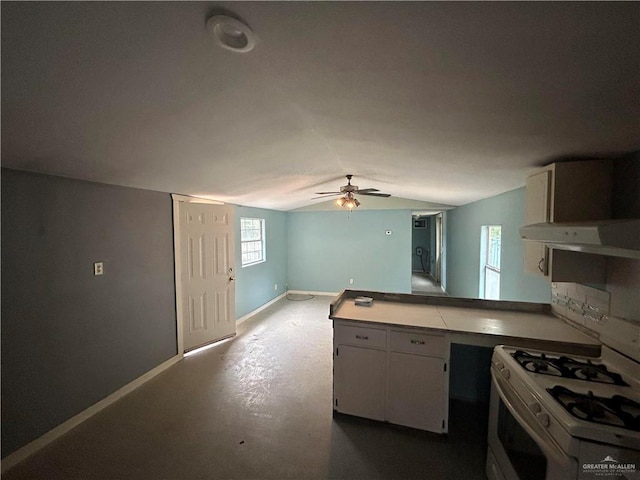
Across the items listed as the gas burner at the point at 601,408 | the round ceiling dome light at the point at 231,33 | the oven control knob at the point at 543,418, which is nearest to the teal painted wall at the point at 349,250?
the gas burner at the point at 601,408

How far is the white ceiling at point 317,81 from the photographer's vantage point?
0.82 meters

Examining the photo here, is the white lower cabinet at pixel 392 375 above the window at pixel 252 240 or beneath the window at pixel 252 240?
beneath

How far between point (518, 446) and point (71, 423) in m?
3.25

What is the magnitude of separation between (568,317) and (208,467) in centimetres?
295

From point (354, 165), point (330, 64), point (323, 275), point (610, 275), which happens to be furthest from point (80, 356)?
point (323, 275)

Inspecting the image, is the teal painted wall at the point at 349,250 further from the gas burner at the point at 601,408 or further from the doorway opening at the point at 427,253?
the gas burner at the point at 601,408

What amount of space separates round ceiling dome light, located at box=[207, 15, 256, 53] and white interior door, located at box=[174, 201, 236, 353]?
2725 mm

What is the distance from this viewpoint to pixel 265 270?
5.71m

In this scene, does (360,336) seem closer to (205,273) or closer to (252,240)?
(205,273)

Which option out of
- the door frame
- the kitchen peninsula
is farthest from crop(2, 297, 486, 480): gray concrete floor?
the door frame

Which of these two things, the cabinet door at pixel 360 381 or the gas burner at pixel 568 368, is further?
the cabinet door at pixel 360 381

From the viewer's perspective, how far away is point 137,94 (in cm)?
126

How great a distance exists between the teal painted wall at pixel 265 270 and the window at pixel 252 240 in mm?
108

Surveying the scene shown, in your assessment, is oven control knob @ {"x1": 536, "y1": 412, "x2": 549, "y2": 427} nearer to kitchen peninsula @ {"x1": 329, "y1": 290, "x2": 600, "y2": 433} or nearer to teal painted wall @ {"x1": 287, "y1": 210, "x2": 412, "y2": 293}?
kitchen peninsula @ {"x1": 329, "y1": 290, "x2": 600, "y2": 433}
